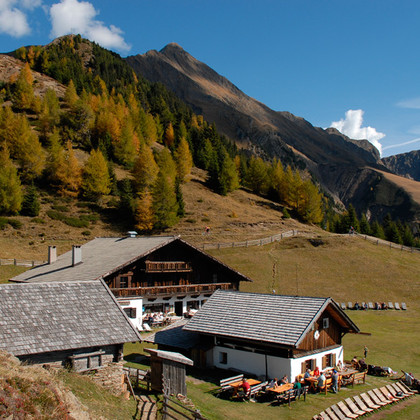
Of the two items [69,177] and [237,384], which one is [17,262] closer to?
[237,384]

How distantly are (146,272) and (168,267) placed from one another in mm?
2384

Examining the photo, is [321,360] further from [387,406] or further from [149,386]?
[149,386]

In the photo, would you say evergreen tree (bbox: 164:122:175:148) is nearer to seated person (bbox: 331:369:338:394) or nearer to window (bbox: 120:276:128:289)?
window (bbox: 120:276:128:289)

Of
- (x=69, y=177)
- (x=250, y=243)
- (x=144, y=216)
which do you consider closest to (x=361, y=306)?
(x=250, y=243)

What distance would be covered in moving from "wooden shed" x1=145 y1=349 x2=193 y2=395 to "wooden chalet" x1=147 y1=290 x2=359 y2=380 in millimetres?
4921

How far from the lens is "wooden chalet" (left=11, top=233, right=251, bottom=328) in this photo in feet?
109

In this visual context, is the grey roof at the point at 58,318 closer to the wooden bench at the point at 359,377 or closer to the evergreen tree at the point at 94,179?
the wooden bench at the point at 359,377

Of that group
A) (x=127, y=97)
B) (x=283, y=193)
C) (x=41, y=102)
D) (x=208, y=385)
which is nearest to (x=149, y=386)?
(x=208, y=385)

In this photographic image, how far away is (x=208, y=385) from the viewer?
2078 cm

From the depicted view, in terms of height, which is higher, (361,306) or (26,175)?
(26,175)

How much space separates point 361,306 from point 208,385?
30008mm

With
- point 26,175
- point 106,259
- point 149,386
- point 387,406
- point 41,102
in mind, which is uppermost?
point 41,102

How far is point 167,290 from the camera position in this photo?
36125 millimetres

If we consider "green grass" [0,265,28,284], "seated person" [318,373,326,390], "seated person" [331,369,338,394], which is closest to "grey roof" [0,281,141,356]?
"seated person" [318,373,326,390]
